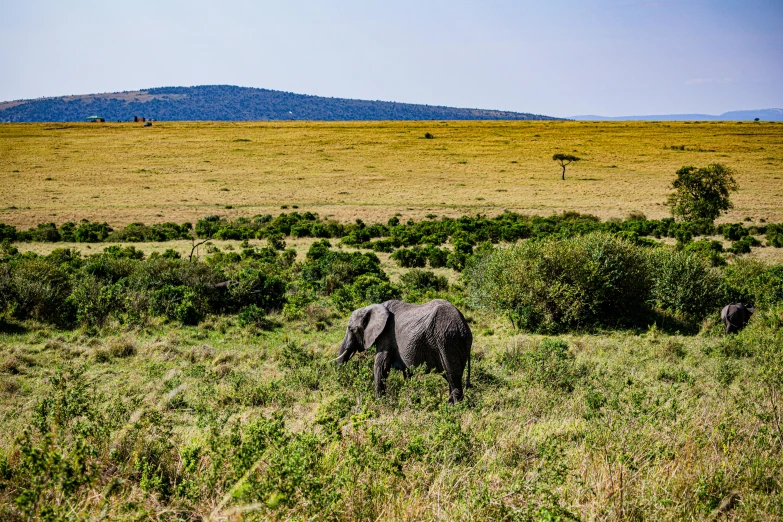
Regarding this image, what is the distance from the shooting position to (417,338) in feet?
28.6

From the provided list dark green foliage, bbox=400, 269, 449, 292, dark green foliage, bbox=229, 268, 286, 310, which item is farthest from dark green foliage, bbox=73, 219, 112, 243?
dark green foliage, bbox=400, 269, 449, 292

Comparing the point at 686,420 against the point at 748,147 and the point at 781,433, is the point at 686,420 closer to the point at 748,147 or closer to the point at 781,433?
the point at 781,433

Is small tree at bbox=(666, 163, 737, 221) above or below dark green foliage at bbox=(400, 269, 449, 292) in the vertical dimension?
above

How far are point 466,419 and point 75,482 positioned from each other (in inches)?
163

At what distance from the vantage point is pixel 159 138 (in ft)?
313

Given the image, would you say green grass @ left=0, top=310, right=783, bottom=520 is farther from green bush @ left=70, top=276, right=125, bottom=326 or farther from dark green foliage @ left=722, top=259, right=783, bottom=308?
dark green foliage @ left=722, top=259, right=783, bottom=308

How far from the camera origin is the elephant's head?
9.10 metres

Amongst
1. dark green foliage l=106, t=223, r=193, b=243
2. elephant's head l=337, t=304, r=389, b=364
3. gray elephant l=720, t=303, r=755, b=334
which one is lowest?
dark green foliage l=106, t=223, r=193, b=243

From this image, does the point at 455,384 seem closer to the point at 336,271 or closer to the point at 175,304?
the point at 175,304

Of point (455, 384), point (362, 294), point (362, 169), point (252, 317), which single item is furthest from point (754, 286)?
point (362, 169)

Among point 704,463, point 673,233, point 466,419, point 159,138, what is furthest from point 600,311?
point 159,138

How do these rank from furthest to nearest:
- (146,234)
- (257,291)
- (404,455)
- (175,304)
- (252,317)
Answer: (146,234)
(257,291)
(175,304)
(252,317)
(404,455)

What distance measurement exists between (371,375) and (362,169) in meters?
60.5

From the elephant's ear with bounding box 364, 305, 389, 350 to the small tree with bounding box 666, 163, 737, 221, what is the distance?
31163 mm
